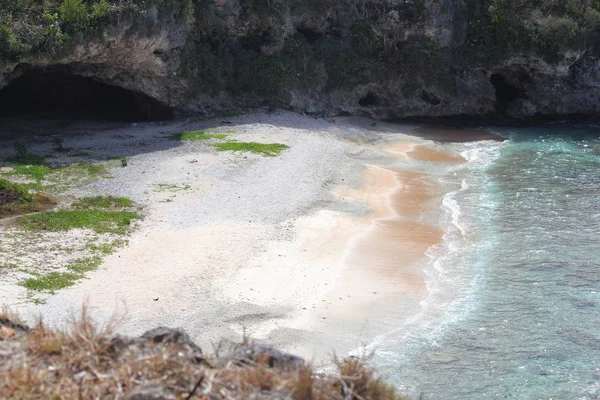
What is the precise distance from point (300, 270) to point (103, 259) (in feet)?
15.6

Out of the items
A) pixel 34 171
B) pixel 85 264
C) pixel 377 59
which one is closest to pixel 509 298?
pixel 85 264

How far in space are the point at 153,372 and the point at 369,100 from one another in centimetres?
3409

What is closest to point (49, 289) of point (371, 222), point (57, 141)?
point (371, 222)

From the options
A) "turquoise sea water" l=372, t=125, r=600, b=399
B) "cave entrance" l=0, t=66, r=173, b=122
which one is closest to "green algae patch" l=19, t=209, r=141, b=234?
"turquoise sea water" l=372, t=125, r=600, b=399

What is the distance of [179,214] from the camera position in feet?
68.4

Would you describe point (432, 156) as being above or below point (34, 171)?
below

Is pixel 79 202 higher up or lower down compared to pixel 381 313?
higher up

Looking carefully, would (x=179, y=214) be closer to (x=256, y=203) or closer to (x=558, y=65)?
(x=256, y=203)

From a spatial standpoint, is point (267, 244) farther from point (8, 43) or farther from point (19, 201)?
point (8, 43)

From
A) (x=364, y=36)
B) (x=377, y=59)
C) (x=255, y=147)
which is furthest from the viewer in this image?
(x=377, y=59)

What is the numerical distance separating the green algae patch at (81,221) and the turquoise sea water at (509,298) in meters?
7.83

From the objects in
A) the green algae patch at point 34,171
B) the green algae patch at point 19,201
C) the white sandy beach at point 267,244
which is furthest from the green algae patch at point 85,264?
the green algae patch at point 34,171

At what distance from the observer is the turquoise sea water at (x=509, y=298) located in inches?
553

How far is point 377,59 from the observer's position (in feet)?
131
